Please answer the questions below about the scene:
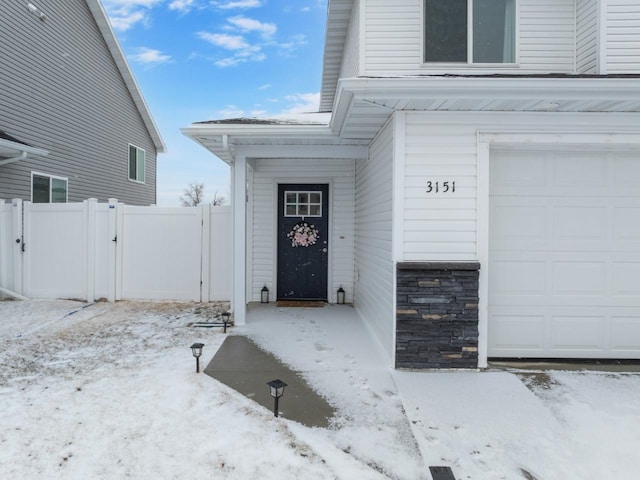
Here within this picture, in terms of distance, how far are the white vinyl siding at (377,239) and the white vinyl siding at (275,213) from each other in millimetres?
452

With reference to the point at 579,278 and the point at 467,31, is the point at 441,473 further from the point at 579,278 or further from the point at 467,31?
the point at 467,31

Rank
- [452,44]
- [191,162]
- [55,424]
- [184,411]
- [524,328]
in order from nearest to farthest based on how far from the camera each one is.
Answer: [55,424]
[184,411]
[524,328]
[452,44]
[191,162]

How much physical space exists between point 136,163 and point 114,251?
6934mm

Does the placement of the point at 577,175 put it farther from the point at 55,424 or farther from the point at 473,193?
the point at 55,424

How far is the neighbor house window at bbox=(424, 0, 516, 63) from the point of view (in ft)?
15.7

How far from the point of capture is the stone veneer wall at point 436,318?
380cm

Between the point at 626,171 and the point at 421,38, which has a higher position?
the point at 421,38

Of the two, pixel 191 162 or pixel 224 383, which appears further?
pixel 191 162

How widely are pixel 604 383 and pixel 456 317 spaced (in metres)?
1.35

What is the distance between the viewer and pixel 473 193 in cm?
381

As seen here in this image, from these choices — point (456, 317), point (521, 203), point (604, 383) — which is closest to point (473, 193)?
point (521, 203)

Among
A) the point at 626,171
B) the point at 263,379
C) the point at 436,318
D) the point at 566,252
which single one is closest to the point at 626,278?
the point at 566,252

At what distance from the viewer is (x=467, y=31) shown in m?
4.77

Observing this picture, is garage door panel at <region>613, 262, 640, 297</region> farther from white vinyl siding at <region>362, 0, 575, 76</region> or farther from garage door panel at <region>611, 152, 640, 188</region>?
white vinyl siding at <region>362, 0, 575, 76</region>
